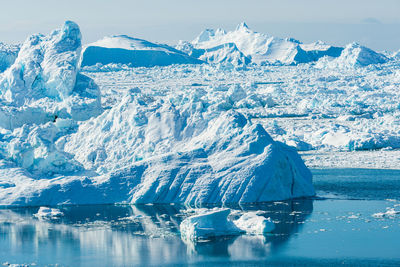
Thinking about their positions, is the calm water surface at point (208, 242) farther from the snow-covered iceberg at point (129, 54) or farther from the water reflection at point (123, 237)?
the snow-covered iceberg at point (129, 54)

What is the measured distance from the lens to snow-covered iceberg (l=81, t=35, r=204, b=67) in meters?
68.8

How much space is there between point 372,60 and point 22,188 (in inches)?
2267

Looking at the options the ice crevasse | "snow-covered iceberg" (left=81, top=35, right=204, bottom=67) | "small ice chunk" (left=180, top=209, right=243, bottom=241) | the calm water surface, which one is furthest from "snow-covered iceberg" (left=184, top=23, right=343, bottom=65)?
"small ice chunk" (left=180, top=209, right=243, bottom=241)

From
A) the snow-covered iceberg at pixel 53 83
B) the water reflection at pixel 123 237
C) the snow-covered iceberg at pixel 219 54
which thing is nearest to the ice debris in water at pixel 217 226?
the water reflection at pixel 123 237

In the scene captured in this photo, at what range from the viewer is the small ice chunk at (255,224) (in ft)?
49.5

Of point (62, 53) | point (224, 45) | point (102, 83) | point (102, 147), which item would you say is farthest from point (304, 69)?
point (102, 147)

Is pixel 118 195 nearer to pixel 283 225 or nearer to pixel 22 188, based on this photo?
→ pixel 22 188

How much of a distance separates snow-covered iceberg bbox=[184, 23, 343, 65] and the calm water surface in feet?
185

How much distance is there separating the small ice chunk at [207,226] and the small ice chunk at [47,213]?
4.07m

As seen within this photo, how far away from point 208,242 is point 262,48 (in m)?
68.2

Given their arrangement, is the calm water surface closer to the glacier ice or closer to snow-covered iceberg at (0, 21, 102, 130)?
the glacier ice

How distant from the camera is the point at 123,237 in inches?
603

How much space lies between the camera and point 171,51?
2943 inches

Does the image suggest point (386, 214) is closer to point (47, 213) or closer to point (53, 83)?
point (47, 213)
